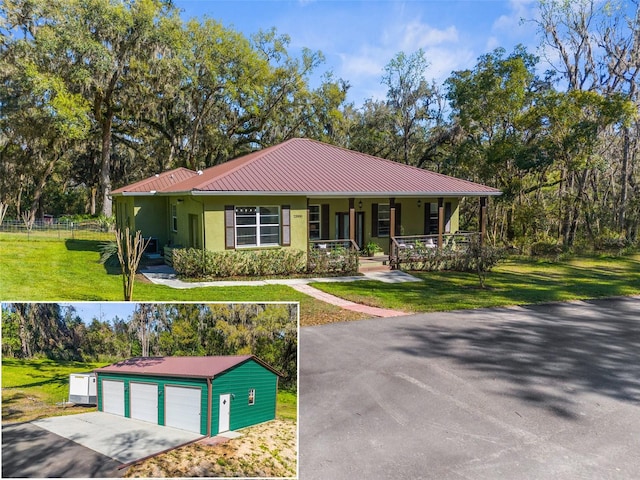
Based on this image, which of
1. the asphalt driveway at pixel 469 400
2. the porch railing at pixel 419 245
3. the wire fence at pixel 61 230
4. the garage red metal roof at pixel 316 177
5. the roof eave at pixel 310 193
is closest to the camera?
the asphalt driveway at pixel 469 400

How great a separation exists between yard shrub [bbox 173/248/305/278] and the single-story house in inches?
16.8

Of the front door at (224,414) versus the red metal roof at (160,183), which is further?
the red metal roof at (160,183)

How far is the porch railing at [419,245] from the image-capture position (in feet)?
55.6

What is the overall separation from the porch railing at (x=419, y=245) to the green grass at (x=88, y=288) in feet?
18.0

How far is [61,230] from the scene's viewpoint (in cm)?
2419

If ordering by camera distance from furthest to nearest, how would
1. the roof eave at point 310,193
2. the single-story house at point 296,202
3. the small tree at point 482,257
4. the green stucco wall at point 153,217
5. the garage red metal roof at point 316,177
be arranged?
the green stucco wall at point 153,217, the garage red metal roof at point 316,177, the single-story house at point 296,202, the small tree at point 482,257, the roof eave at point 310,193

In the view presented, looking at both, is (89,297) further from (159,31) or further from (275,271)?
(159,31)

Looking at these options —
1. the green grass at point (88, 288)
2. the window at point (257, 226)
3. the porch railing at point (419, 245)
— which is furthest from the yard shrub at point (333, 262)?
the green grass at point (88, 288)

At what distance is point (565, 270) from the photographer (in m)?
17.6

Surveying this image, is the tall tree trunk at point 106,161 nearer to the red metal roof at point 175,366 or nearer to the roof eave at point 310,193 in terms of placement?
the roof eave at point 310,193

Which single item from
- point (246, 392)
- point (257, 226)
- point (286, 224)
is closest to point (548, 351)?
point (246, 392)

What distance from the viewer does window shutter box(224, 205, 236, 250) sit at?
14.7 meters

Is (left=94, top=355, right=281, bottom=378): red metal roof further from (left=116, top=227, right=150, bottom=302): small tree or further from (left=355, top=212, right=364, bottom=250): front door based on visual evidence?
(left=355, top=212, right=364, bottom=250): front door

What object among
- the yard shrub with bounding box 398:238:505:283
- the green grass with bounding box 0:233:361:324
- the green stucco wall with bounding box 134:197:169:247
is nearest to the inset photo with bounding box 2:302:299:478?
the green grass with bounding box 0:233:361:324
